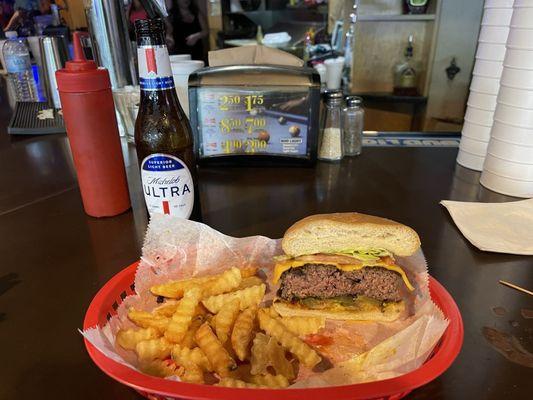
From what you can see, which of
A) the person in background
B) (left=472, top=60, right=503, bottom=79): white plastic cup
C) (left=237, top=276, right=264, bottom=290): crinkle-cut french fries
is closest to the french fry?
(left=237, top=276, right=264, bottom=290): crinkle-cut french fries

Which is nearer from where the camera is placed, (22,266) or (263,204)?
(22,266)

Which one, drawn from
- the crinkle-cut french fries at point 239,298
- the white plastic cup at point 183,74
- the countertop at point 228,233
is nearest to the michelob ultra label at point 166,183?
the countertop at point 228,233

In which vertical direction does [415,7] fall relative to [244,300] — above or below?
Answer: above

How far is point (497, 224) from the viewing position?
3.54 ft

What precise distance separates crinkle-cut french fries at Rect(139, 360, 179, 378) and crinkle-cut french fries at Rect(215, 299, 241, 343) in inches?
3.8

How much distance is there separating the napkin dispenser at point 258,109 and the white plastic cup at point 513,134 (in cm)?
56

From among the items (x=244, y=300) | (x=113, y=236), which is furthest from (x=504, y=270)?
(x=113, y=236)

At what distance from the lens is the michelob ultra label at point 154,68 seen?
86 cm

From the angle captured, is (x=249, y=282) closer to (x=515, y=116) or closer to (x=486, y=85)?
(x=515, y=116)

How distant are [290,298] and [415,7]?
338cm

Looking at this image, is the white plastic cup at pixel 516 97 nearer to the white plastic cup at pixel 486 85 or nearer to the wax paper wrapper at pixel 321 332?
the white plastic cup at pixel 486 85

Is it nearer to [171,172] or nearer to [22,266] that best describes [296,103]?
[171,172]

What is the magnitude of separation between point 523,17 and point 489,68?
230 millimetres

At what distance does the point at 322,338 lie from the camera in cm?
79
